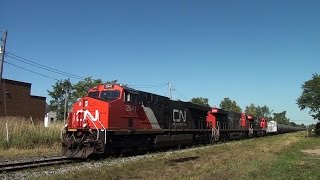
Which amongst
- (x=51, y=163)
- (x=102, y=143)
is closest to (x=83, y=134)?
(x=102, y=143)

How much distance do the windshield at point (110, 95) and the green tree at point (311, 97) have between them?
57304 millimetres

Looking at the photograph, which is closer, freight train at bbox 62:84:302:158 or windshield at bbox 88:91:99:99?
freight train at bbox 62:84:302:158

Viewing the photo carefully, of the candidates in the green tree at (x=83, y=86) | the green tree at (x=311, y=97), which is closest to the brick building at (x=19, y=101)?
the green tree at (x=83, y=86)

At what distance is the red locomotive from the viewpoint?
20.4 meters

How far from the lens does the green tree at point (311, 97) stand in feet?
236

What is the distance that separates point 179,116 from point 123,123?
9091mm

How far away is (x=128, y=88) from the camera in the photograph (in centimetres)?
2286

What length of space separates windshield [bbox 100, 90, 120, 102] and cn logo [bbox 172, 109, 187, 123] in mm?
7864

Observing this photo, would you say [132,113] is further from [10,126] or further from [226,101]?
[226,101]

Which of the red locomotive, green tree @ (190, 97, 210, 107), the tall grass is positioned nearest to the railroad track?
the red locomotive

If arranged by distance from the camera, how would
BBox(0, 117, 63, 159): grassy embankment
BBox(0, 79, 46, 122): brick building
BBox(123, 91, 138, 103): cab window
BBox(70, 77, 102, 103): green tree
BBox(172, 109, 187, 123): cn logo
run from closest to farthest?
BBox(123, 91, 138, 103): cab window → BBox(0, 117, 63, 159): grassy embankment → BBox(172, 109, 187, 123): cn logo → BBox(0, 79, 46, 122): brick building → BBox(70, 77, 102, 103): green tree

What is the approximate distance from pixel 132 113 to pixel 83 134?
3497mm

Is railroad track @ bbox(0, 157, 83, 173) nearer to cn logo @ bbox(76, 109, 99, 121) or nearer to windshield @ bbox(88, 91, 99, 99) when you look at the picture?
cn logo @ bbox(76, 109, 99, 121)

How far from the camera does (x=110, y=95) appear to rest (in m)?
22.4
